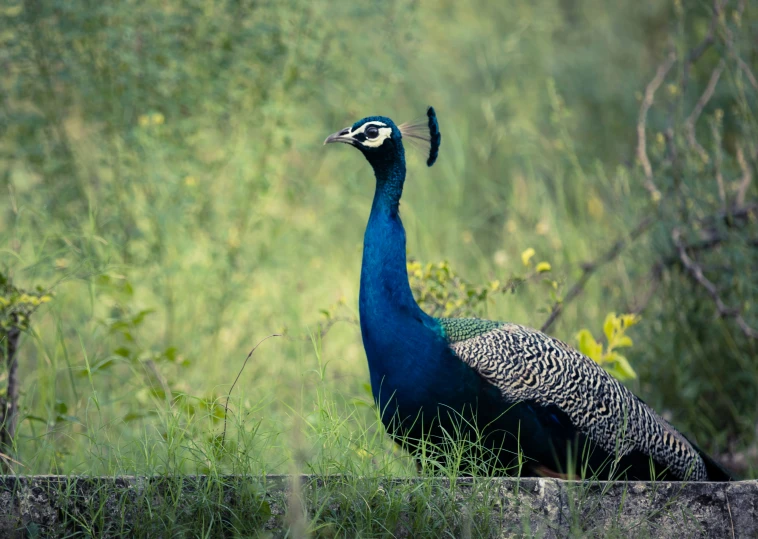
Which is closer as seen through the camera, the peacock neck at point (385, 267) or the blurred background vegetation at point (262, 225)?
the peacock neck at point (385, 267)

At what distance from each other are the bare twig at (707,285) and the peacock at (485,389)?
79 cm

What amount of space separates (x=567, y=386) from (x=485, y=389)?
289 mm

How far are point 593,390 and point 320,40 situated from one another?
2811mm

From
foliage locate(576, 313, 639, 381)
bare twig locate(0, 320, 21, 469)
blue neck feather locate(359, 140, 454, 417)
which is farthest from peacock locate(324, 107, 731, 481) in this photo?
bare twig locate(0, 320, 21, 469)

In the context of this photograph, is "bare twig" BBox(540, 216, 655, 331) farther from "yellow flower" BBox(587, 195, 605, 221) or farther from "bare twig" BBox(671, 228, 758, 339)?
"yellow flower" BBox(587, 195, 605, 221)

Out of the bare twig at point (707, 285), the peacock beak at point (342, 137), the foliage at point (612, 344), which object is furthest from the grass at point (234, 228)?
the peacock beak at point (342, 137)

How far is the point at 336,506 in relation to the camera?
2.44m

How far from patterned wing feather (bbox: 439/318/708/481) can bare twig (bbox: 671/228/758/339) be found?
78cm

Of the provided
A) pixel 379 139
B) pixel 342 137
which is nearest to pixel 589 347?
pixel 379 139

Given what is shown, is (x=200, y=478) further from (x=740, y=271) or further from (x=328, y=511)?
(x=740, y=271)

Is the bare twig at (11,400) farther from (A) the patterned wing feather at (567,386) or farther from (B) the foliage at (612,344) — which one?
(B) the foliage at (612,344)

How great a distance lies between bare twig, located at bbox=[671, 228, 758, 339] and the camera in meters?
3.86

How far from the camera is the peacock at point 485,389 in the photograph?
302 cm

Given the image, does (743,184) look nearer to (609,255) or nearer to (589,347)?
(609,255)
